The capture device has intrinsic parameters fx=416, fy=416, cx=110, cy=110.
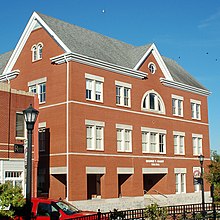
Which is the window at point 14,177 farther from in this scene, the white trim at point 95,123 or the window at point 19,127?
the white trim at point 95,123

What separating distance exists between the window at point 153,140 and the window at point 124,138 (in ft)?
6.54

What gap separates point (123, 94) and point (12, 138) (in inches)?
475

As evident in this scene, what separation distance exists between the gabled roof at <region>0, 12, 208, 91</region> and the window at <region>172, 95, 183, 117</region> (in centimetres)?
184

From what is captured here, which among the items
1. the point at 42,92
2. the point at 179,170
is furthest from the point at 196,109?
the point at 42,92

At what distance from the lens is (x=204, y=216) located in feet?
64.4

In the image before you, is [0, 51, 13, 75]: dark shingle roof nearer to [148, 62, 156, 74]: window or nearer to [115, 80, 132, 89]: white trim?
[115, 80, 132, 89]: white trim

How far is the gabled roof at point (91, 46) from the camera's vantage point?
34.3m

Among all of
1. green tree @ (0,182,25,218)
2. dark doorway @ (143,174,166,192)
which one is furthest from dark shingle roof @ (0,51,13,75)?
green tree @ (0,182,25,218)

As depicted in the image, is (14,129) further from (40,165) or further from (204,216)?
(204,216)

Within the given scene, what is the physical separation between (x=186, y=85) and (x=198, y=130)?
18.2ft

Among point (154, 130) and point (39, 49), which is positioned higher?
point (39, 49)

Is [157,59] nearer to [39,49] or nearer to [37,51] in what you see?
[39,49]

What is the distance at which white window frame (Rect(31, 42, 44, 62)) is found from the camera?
118 ft

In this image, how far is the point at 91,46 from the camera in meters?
36.4
